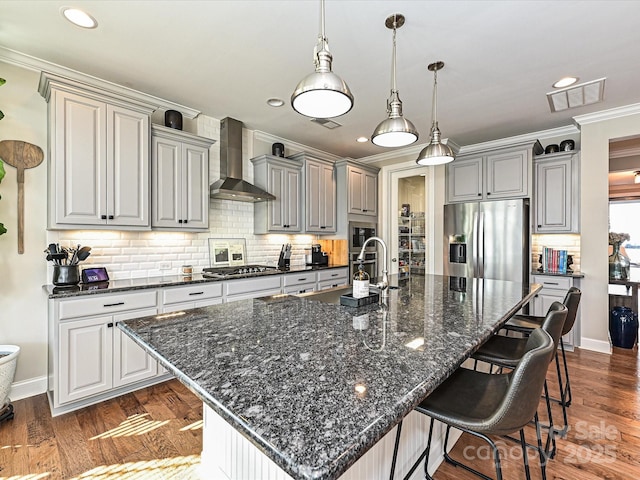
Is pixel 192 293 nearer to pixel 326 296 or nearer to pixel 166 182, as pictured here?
pixel 166 182

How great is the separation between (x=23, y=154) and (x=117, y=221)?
84 cm

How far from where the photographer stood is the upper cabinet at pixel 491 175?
4027 millimetres

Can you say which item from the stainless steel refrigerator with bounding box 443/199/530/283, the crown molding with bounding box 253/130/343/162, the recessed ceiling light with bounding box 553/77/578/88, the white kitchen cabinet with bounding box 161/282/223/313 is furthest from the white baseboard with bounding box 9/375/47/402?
the recessed ceiling light with bounding box 553/77/578/88

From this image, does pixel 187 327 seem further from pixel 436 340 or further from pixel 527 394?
pixel 527 394

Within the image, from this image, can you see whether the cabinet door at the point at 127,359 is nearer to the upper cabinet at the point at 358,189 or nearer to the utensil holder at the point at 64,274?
the utensil holder at the point at 64,274

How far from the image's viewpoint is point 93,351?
237 centimetres

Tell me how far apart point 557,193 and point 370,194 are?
247cm

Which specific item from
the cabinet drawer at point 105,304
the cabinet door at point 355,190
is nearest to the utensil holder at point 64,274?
the cabinet drawer at point 105,304

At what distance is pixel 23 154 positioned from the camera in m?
2.52

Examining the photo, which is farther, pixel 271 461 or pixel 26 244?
pixel 26 244

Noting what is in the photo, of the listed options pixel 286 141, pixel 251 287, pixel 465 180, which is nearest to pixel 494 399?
pixel 251 287

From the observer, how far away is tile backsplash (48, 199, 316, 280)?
9.40 feet

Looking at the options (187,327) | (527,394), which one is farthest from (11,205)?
(527,394)

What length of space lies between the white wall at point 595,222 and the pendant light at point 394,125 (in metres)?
2.99
